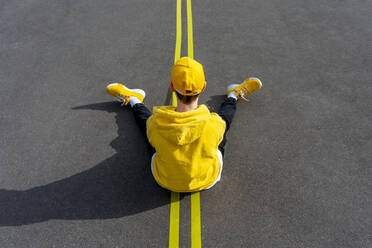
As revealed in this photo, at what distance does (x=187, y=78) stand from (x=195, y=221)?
1938 mm

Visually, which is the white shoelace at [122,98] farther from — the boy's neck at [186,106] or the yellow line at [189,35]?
the boy's neck at [186,106]

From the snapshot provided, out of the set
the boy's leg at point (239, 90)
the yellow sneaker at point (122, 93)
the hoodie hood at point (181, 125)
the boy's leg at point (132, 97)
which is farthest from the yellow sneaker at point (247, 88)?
the hoodie hood at point (181, 125)

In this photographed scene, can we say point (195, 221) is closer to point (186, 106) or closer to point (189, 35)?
point (186, 106)

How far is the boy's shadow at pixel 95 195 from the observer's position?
11.7ft

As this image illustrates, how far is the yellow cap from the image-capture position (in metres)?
2.53

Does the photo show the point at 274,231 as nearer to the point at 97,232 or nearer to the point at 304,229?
the point at 304,229

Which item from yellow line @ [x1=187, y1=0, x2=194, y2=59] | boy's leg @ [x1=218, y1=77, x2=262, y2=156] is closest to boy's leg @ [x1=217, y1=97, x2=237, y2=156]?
boy's leg @ [x1=218, y1=77, x2=262, y2=156]

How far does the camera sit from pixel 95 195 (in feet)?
12.3

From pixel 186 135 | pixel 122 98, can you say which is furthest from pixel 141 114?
pixel 186 135

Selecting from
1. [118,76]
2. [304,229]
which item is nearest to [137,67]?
[118,76]

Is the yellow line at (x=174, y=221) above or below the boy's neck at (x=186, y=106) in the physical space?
below

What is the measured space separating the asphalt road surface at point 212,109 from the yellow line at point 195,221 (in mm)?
66

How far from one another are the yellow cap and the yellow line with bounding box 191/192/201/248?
1681 mm

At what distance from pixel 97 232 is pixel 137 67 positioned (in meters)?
3.45
